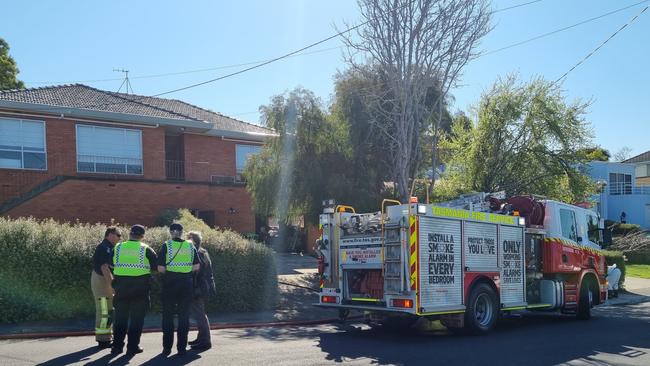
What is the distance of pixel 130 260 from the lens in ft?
27.2

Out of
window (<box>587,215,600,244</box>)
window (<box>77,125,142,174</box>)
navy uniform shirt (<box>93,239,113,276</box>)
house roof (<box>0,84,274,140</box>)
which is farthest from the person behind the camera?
window (<box>77,125,142,174</box>)

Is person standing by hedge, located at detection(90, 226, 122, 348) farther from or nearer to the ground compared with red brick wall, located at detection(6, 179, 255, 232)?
nearer to the ground

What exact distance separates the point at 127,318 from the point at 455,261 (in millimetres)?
5366

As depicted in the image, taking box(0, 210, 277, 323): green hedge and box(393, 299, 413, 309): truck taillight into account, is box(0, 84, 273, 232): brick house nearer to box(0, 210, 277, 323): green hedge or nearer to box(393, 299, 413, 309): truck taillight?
box(0, 210, 277, 323): green hedge

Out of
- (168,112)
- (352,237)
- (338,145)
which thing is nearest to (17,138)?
(168,112)

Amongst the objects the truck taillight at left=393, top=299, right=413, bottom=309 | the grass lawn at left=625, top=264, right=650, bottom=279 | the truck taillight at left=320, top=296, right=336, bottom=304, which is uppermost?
the truck taillight at left=393, top=299, right=413, bottom=309

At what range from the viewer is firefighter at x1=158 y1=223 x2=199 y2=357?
8312 mm

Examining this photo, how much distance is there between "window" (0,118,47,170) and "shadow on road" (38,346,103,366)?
15.1m

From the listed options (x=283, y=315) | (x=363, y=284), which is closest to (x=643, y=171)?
(x=283, y=315)

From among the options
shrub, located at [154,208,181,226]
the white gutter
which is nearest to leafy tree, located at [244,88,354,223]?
shrub, located at [154,208,181,226]

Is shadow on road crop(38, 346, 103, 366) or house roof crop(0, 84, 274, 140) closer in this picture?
shadow on road crop(38, 346, 103, 366)

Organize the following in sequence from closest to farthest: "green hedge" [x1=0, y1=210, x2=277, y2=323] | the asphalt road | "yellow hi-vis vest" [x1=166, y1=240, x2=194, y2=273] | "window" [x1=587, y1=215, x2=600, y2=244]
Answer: the asphalt road, "yellow hi-vis vest" [x1=166, y1=240, x2=194, y2=273], "green hedge" [x1=0, y1=210, x2=277, y2=323], "window" [x1=587, y1=215, x2=600, y2=244]

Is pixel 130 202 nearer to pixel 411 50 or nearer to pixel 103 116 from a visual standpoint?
pixel 103 116

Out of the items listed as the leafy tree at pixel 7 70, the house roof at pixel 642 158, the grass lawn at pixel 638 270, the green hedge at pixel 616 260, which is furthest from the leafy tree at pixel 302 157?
the house roof at pixel 642 158
